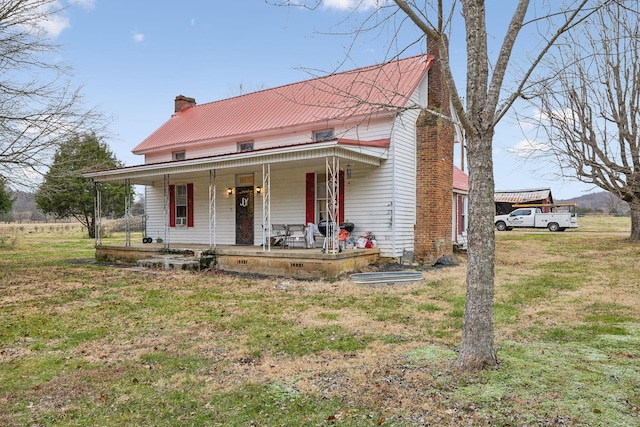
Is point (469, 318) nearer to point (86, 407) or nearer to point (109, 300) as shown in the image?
point (86, 407)

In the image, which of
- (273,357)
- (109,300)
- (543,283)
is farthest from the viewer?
(543,283)

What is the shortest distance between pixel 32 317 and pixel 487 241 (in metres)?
7.18

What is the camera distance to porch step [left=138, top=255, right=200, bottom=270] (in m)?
12.3

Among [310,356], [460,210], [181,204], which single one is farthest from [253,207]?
[310,356]

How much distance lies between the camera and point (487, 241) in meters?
4.06

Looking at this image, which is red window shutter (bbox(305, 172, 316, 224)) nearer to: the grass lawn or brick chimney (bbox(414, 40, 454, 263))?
brick chimney (bbox(414, 40, 454, 263))

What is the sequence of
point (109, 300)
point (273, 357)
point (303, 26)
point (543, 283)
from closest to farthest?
1. point (303, 26)
2. point (273, 357)
3. point (109, 300)
4. point (543, 283)

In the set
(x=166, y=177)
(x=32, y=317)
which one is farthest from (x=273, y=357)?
(x=166, y=177)

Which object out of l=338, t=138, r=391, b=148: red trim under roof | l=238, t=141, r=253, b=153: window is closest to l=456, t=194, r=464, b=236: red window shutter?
l=338, t=138, r=391, b=148: red trim under roof

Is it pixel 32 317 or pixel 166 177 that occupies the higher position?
pixel 166 177

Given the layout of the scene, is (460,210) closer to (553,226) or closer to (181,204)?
(181,204)

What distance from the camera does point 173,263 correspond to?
12.4 metres

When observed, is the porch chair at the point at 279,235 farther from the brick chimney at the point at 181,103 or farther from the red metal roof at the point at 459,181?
the brick chimney at the point at 181,103

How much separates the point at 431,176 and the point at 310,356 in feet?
31.0
